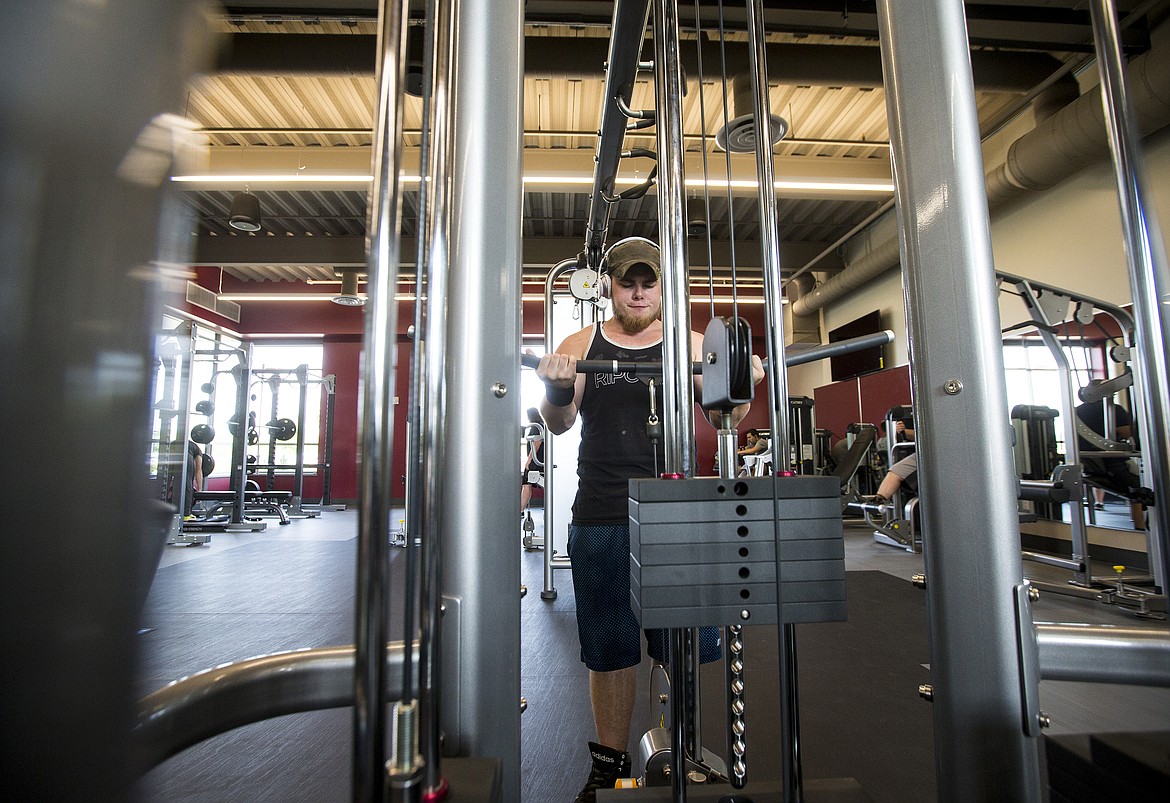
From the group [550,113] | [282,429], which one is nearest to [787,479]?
[550,113]

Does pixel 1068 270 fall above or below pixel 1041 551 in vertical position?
above

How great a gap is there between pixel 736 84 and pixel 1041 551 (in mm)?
4412

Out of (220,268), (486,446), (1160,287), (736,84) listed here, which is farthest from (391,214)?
(220,268)

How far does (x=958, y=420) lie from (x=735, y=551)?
0.26 meters

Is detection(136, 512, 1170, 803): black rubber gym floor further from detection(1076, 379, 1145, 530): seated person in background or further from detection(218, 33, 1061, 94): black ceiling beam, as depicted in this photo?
detection(218, 33, 1061, 94): black ceiling beam

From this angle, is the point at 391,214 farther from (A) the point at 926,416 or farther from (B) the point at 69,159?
(A) the point at 926,416

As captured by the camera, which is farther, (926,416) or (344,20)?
(344,20)

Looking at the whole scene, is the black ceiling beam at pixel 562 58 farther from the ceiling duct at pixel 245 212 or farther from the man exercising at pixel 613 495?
the man exercising at pixel 613 495

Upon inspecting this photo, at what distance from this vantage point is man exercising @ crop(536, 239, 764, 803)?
4.76 feet

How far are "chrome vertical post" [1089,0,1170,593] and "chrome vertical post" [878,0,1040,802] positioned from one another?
145 mm

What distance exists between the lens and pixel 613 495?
1527 mm

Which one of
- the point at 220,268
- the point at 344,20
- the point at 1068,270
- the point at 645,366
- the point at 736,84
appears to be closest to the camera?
the point at 645,366

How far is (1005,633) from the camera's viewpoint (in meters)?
0.55

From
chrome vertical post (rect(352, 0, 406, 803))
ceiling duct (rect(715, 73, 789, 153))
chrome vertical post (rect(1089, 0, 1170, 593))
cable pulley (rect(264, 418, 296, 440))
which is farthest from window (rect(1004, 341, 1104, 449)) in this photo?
cable pulley (rect(264, 418, 296, 440))
